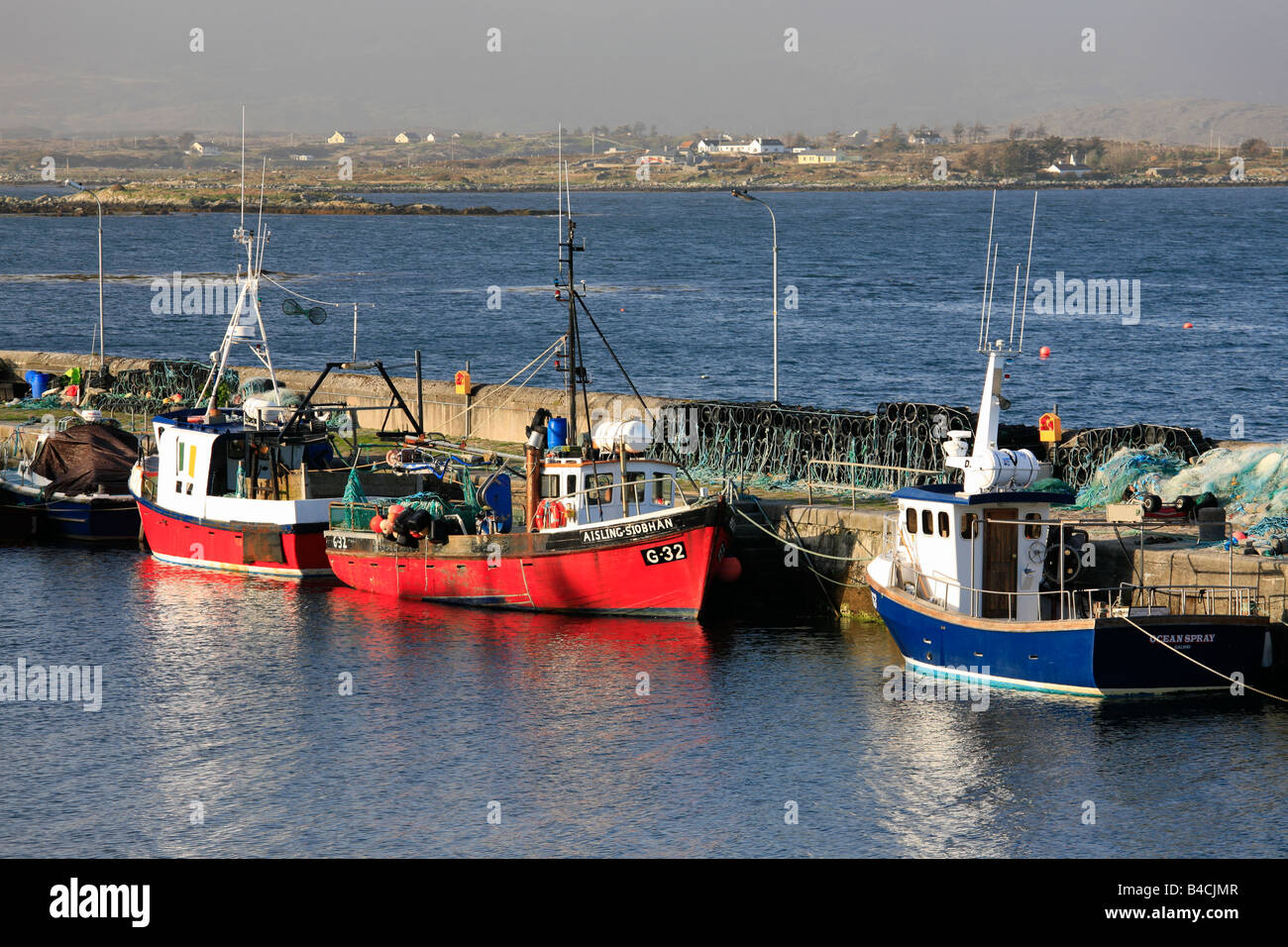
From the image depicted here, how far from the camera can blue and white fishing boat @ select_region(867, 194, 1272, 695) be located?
22.3 m

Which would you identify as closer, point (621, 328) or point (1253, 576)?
point (1253, 576)

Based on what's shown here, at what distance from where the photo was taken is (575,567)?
91.6 ft

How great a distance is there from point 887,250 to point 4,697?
133326 millimetres

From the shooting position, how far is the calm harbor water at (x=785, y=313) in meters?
65.8

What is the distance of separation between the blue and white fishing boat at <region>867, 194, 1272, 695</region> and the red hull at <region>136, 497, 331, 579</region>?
12.4m

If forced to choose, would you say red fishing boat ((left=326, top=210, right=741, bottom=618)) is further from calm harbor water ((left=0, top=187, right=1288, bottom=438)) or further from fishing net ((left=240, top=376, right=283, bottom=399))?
calm harbor water ((left=0, top=187, right=1288, bottom=438))

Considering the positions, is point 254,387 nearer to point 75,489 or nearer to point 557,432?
point 75,489

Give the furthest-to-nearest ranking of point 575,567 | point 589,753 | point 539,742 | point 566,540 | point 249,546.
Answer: point 249,546 < point 575,567 < point 566,540 < point 539,742 < point 589,753

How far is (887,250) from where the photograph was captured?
151 metres

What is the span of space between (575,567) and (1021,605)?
8.05m

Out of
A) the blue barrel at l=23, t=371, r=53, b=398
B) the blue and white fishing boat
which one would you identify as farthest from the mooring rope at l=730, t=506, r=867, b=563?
the blue barrel at l=23, t=371, r=53, b=398

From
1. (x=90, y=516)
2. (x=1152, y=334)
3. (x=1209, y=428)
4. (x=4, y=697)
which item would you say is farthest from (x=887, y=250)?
(x=4, y=697)

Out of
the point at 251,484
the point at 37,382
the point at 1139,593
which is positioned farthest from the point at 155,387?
the point at 1139,593

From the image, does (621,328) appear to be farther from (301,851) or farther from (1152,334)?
(301,851)
